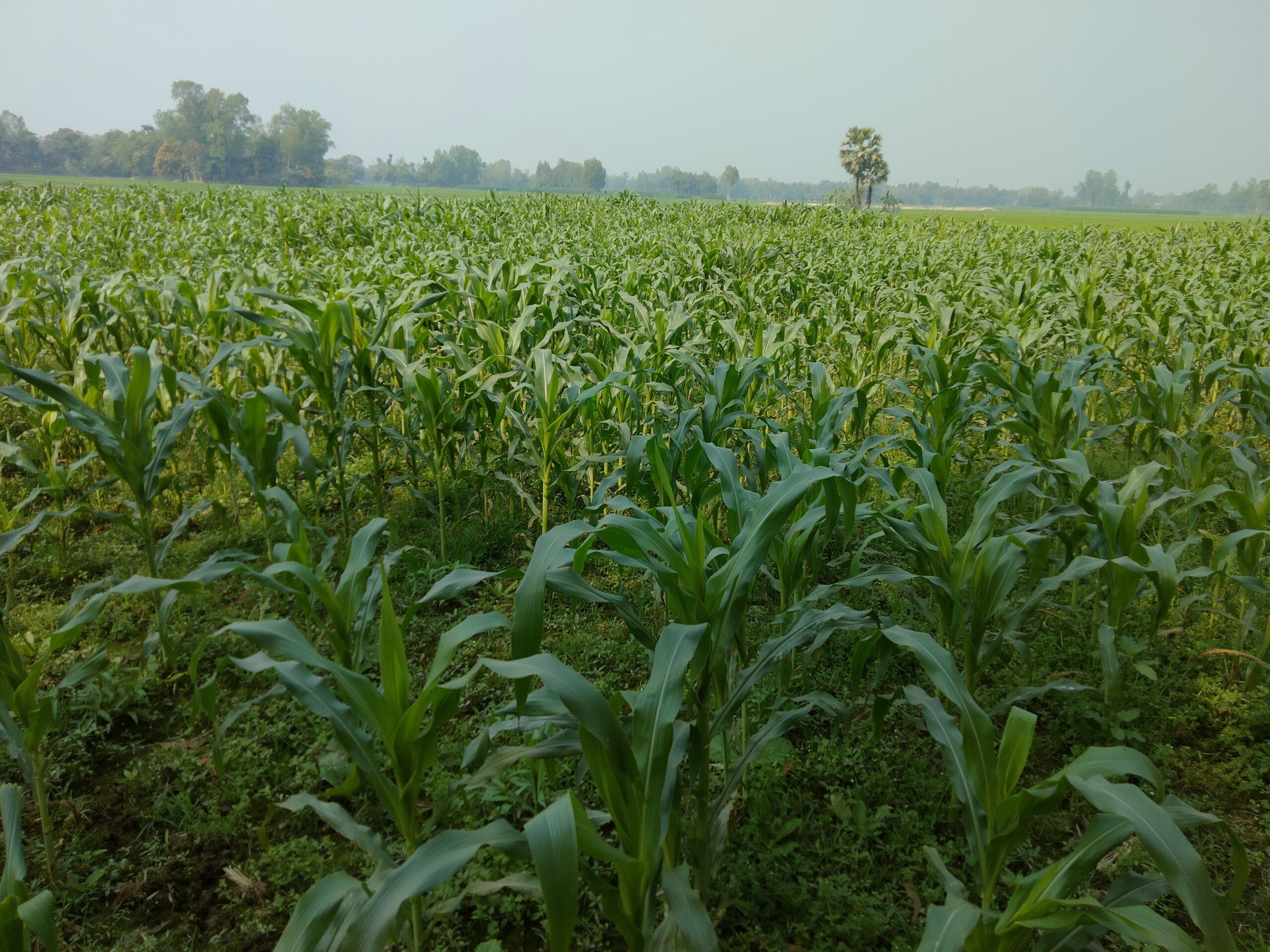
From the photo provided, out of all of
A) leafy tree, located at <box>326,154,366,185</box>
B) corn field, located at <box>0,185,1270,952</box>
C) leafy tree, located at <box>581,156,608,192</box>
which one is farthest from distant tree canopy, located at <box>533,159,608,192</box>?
corn field, located at <box>0,185,1270,952</box>

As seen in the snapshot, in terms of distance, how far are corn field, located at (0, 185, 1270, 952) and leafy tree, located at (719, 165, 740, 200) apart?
474 feet

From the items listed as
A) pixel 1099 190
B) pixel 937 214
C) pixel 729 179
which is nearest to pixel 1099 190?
pixel 1099 190

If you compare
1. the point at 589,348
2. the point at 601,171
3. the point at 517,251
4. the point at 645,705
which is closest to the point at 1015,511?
the point at 589,348

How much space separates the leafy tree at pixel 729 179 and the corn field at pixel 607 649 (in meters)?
144

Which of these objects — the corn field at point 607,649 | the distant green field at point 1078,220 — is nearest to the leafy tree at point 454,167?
the distant green field at point 1078,220

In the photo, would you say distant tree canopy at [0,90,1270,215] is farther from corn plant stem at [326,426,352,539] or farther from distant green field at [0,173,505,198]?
corn plant stem at [326,426,352,539]

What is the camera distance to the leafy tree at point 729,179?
141750 mm

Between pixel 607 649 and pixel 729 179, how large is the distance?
15520cm

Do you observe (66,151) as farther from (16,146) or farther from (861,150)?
(861,150)

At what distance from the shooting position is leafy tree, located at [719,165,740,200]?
142 meters

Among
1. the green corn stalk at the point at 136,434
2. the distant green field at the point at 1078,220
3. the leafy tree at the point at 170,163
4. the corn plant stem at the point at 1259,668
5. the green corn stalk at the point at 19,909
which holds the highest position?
the leafy tree at the point at 170,163

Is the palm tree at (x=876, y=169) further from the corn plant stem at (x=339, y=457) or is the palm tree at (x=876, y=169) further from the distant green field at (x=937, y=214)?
the corn plant stem at (x=339, y=457)

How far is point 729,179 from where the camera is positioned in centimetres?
14438

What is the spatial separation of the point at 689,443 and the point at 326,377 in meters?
1.82
